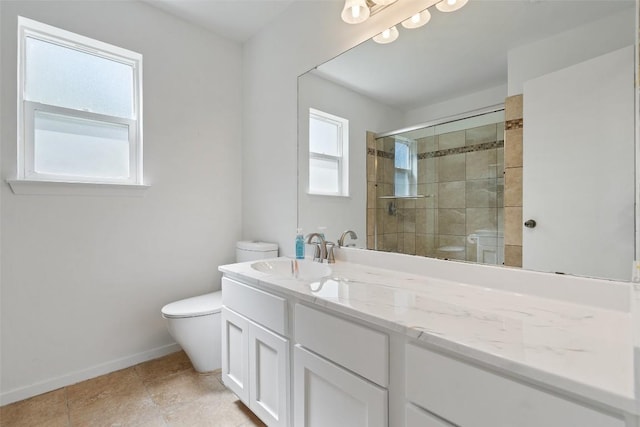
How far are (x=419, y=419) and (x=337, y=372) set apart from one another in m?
0.30

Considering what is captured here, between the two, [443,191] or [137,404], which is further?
[137,404]

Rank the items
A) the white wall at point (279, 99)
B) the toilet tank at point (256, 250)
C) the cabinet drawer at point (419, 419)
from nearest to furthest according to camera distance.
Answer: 1. the cabinet drawer at point (419, 419)
2. the white wall at point (279, 99)
3. the toilet tank at point (256, 250)

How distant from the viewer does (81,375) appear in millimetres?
1904

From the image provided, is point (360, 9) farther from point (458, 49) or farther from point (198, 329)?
point (198, 329)

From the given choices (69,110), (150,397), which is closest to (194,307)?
(150,397)

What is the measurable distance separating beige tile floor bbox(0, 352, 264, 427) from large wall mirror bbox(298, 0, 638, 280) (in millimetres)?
1212

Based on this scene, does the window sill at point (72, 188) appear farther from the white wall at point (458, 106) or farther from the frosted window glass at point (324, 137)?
the white wall at point (458, 106)

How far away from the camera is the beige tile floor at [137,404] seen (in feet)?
5.10

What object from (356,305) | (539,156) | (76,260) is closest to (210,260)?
(76,260)

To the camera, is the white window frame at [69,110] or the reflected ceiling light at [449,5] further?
the white window frame at [69,110]

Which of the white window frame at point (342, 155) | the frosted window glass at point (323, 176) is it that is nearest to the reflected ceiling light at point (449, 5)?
the white window frame at point (342, 155)

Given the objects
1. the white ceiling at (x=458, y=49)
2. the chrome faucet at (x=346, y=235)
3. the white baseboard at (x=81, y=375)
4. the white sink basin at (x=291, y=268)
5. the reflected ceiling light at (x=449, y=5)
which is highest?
the reflected ceiling light at (x=449, y=5)

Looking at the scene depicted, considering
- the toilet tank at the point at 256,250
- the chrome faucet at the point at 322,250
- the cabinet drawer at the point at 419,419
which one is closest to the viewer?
the cabinet drawer at the point at 419,419

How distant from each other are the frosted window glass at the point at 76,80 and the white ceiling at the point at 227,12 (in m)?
0.57
